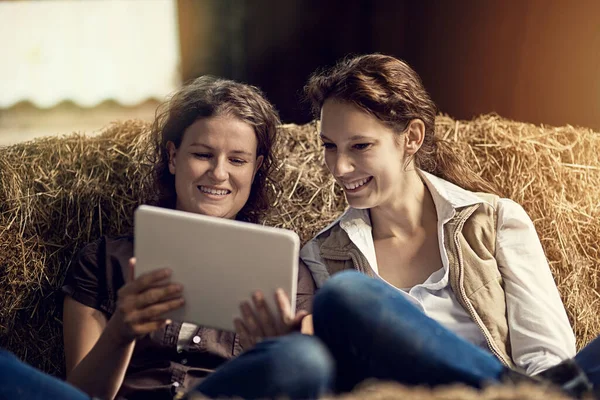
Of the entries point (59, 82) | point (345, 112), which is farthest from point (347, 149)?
point (59, 82)

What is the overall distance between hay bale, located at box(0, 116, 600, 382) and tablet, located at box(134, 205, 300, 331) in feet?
2.01

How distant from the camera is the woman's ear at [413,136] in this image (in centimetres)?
177

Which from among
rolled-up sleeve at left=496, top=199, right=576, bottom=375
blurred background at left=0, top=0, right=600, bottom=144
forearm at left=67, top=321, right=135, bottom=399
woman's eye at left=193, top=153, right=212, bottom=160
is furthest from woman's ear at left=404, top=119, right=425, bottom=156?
blurred background at left=0, top=0, right=600, bottom=144

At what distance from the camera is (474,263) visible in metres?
1.67

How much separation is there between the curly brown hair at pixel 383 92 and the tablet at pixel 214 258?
511 mm

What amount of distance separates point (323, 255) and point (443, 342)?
571 millimetres

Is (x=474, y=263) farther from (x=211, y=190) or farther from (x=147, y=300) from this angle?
(x=147, y=300)

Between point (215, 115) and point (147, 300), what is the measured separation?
1.78 ft

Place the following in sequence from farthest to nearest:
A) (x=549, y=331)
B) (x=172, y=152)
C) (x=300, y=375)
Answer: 1. (x=172, y=152)
2. (x=549, y=331)
3. (x=300, y=375)

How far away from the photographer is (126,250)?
66.3 inches

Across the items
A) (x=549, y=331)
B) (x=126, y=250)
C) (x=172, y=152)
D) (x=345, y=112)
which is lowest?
(x=549, y=331)

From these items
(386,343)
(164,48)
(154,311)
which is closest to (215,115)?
(154,311)

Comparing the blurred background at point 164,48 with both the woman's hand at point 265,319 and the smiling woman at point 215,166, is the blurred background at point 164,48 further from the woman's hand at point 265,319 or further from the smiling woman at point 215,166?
the woman's hand at point 265,319

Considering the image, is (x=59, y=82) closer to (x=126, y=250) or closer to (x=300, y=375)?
(x=126, y=250)
